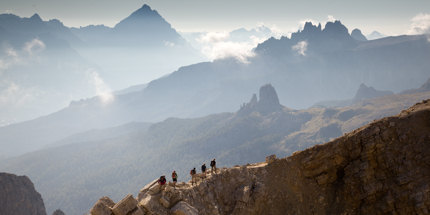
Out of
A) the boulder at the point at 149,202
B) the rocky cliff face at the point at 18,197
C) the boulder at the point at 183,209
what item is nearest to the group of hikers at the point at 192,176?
the boulder at the point at 149,202

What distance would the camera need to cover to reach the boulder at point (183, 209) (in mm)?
34562

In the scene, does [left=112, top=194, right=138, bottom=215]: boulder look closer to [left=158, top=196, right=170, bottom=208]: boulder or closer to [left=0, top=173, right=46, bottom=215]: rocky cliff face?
[left=158, top=196, right=170, bottom=208]: boulder

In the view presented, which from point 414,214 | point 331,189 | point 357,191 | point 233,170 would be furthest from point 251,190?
point 414,214

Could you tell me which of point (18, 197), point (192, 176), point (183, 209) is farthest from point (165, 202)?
point (18, 197)

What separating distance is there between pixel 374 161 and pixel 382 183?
9.50 feet

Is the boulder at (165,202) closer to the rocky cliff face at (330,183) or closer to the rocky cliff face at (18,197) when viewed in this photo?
the rocky cliff face at (330,183)

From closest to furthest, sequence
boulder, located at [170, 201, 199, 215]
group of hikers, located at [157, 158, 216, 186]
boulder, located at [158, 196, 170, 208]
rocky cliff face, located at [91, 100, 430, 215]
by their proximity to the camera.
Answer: boulder, located at [170, 201, 199, 215], rocky cliff face, located at [91, 100, 430, 215], boulder, located at [158, 196, 170, 208], group of hikers, located at [157, 158, 216, 186]

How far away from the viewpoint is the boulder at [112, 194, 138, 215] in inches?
1302

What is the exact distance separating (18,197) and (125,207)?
4973 inches

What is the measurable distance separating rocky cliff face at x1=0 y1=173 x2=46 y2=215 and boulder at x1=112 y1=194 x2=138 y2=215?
388 feet

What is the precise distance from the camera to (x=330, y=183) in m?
39.9

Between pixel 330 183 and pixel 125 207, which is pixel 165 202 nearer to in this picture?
pixel 125 207

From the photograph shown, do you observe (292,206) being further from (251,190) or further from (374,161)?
(374,161)

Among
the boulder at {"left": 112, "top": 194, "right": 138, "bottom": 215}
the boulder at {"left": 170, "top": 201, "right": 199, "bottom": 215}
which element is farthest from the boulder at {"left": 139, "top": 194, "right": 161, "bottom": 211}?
the boulder at {"left": 170, "top": 201, "right": 199, "bottom": 215}
